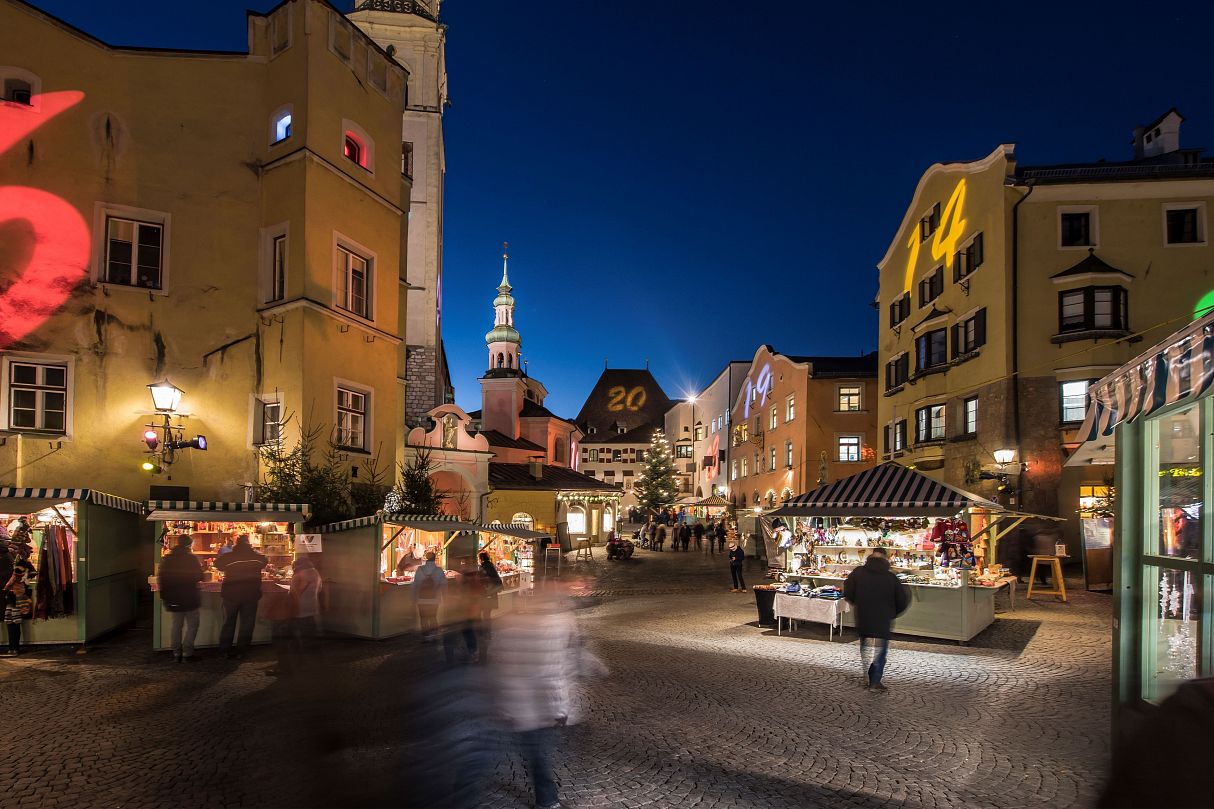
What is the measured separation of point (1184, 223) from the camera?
1032 inches

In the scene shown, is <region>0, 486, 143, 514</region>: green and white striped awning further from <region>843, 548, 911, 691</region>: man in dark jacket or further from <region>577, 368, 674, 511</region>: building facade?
<region>577, 368, 674, 511</region>: building facade

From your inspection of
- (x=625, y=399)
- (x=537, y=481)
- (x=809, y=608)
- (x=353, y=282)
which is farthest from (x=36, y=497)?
(x=625, y=399)

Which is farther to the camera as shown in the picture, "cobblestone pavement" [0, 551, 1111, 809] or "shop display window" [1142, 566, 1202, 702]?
"cobblestone pavement" [0, 551, 1111, 809]

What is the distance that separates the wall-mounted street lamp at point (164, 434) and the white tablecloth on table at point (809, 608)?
514 inches

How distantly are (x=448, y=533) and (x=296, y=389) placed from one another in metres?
4.72

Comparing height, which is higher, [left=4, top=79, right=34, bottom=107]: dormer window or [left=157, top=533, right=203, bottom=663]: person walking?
[left=4, top=79, right=34, bottom=107]: dormer window

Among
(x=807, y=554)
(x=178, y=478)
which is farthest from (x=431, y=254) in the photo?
(x=807, y=554)

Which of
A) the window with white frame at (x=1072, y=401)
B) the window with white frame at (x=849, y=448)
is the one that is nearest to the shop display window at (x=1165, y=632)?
the window with white frame at (x=1072, y=401)

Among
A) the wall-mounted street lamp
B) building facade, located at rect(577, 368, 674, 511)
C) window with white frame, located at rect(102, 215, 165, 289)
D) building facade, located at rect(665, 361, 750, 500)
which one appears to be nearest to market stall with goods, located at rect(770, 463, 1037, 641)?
the wall-mounted street lamp

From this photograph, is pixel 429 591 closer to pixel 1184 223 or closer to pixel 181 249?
pixel 181 249

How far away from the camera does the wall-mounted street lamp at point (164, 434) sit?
15.9 m

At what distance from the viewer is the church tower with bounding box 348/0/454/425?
120ft

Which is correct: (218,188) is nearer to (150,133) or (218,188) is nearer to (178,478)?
(150,133)

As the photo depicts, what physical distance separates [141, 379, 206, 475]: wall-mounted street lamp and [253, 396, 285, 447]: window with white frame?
1200mm
